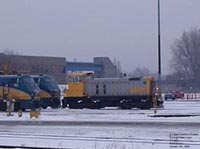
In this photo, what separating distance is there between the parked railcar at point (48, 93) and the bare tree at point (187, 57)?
9372cm

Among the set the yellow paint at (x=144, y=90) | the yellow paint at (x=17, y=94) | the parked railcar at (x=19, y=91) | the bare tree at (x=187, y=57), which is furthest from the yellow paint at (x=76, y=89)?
the bare tree at (x=187, y=57)

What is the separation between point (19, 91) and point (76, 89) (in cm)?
589

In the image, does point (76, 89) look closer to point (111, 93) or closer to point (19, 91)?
point (111, 93)

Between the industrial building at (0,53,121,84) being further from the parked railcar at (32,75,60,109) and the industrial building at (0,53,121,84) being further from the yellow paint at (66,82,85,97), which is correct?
the yellow paint at (66,82,85,97)

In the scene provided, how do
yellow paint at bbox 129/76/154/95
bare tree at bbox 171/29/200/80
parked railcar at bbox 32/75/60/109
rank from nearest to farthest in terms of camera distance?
yellow paint at bbox 129/76/154/95
parked railcar at bbox 32/75/60/109
bare tree at bbox 171/29/200/80

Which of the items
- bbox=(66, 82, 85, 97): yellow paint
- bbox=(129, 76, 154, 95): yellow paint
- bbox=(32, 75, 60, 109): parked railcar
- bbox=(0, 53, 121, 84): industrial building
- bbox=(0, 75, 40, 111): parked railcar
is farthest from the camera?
bbox=(0, 53, 121, 84): industrial building

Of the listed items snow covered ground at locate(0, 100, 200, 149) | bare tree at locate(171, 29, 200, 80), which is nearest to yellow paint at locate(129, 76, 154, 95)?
snow covered ground at locate(0, 100, 200, 149)

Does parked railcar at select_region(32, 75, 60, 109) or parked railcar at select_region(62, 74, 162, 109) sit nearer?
parked railcar at select_region(62, 74, 162, 109)

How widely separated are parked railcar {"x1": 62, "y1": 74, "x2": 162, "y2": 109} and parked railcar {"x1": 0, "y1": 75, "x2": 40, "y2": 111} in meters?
4.04

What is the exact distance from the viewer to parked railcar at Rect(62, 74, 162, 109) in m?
50.2

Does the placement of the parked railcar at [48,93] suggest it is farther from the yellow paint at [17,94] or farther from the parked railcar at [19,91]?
the yellow paint at [17,94]

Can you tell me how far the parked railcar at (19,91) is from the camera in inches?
1903

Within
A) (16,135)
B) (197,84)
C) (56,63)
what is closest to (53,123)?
(16,135)

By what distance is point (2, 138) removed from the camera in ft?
78.3
